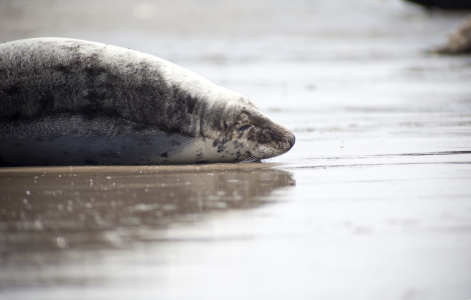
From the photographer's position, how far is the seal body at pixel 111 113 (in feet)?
10.8

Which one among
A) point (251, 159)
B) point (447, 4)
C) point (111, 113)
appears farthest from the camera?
point (447, 4)

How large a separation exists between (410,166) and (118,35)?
15601 millimetres

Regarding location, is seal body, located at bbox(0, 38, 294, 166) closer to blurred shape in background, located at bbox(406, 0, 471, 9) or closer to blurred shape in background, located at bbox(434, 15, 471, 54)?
blurred shape in background, located at bbox(434, 15, 471, 54)

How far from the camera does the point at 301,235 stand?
1.94m

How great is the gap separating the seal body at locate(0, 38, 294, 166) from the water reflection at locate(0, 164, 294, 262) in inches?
6.0

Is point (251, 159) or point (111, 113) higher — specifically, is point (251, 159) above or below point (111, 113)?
below

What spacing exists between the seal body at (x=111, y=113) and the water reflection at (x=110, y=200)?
0.50 feet

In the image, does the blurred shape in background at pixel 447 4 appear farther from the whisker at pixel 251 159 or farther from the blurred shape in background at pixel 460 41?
the whisker at pixel 251 159

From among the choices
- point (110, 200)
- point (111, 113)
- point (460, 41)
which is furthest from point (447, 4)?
point (110, 200)

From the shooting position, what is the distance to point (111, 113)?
3.35m

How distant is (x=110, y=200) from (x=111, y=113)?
1.01 metres

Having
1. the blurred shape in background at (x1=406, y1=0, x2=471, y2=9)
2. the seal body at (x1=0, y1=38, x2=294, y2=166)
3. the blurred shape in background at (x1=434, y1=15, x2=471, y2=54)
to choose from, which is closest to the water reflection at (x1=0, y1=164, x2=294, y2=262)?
the seal body at (x1=0, y1=38, x2=294, y2=166)

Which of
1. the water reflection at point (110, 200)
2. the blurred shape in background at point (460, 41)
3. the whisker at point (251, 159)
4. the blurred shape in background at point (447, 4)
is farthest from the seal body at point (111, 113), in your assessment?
the blurred shape in background at point (447, 4)

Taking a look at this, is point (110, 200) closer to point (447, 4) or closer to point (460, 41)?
point (460, 41)
